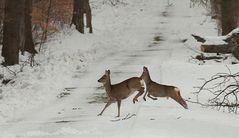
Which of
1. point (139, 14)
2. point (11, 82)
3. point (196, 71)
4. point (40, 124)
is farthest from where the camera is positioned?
point (139, 14)

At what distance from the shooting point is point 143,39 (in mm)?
32719

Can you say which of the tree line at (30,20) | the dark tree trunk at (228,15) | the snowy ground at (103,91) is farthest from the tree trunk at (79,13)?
the dark tree trunk at (228,15)

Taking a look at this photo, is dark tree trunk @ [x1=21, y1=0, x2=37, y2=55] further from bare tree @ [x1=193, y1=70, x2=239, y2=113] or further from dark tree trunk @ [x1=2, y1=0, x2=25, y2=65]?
bare tree @ [x1=193, y1=70, x2=239, y2=113]

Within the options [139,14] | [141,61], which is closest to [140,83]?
[141,61]

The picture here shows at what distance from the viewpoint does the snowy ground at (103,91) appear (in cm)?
1087

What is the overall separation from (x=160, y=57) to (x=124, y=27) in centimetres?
1392

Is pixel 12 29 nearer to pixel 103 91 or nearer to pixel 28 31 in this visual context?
pixel 28 31

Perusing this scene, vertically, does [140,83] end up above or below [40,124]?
above

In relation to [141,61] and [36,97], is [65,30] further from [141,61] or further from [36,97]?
[36,97]

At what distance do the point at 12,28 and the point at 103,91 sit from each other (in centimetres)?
562

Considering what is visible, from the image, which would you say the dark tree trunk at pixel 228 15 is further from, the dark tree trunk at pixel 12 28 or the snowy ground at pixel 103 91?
the dark tree trunk at pixel 12 28

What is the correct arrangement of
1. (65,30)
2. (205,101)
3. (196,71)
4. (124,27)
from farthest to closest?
(124,27) → (65,30) → (196,71) → (205,101)

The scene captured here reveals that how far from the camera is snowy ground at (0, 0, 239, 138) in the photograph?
10867mm

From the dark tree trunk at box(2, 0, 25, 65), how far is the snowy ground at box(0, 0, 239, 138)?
1355 mm
